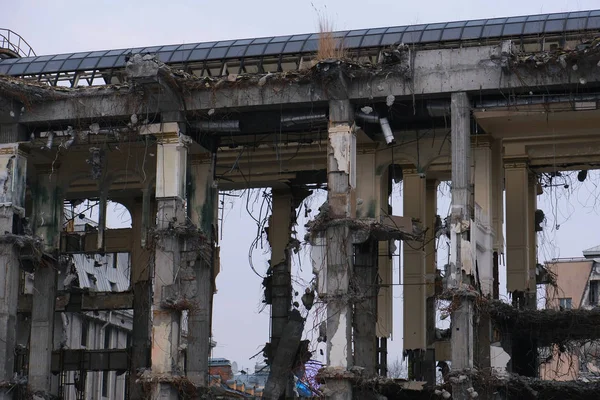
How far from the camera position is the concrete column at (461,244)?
109ft

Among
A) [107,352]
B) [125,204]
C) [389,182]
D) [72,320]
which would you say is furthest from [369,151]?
[72,320]

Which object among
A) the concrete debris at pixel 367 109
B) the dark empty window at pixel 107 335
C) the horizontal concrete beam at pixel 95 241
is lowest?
the dark empty window at pixel 107 335

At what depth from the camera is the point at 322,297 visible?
34.5 metres

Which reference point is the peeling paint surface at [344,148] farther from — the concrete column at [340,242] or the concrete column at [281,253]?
the concrete column at [281,253]

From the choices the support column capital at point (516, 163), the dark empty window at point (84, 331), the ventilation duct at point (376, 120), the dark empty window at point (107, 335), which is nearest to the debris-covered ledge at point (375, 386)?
the ventilation duct at point (376, 120)

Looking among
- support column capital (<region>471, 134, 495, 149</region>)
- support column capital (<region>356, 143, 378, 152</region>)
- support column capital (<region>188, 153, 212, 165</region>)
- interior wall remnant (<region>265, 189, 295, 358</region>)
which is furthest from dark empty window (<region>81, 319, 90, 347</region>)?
support column capital (<region>471, 134, 495, 149</region>)

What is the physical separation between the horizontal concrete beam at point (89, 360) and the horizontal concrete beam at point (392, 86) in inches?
552

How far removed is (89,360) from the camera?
49.1 metres

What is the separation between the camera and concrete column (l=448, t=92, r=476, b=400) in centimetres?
3309

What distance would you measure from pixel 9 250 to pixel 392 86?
39.7 ft

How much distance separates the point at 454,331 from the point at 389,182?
29.7ft

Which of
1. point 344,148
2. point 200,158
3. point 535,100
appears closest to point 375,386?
point 344,148

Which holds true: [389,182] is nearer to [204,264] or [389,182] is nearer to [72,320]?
[204,264]

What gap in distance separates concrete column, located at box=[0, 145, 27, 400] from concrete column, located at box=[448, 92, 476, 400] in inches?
501
